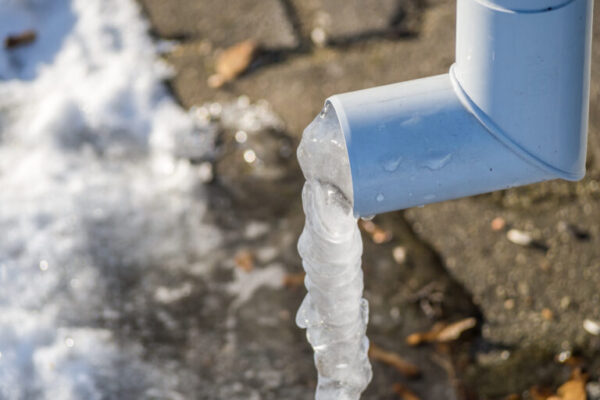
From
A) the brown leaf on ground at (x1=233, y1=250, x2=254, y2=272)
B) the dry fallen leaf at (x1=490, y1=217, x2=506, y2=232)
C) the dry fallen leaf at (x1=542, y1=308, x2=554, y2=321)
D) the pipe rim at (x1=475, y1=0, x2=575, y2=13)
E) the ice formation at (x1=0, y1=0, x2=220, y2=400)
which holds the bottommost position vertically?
the dry fallen leaf at (x1=542, y1=308, x2=554, y2=321)

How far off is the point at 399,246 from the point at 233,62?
965mm

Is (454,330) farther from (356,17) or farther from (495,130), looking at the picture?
(356,17)

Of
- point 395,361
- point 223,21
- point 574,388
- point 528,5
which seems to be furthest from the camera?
point 223,21

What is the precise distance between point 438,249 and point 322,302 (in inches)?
31.3

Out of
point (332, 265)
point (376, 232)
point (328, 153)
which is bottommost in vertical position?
point (376, 232)

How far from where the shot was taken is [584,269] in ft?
7.16

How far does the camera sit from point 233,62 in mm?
2863

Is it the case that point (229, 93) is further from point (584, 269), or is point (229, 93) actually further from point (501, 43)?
point (501, 43)

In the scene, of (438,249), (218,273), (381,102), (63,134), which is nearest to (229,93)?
(63,134)

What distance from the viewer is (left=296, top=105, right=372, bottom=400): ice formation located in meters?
1.30

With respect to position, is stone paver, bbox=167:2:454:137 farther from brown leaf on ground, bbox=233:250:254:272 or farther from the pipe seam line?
the pipe seam line

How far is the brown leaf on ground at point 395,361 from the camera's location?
2.03m

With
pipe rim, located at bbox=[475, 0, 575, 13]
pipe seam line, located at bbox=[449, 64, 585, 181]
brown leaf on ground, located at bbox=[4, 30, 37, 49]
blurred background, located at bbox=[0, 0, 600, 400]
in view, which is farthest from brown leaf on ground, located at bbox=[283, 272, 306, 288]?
brown leaf on ground, located at bbox=[4, 30, 37, 49]

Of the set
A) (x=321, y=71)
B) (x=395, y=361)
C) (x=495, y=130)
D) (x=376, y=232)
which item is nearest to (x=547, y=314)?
(x=395, y=361)
